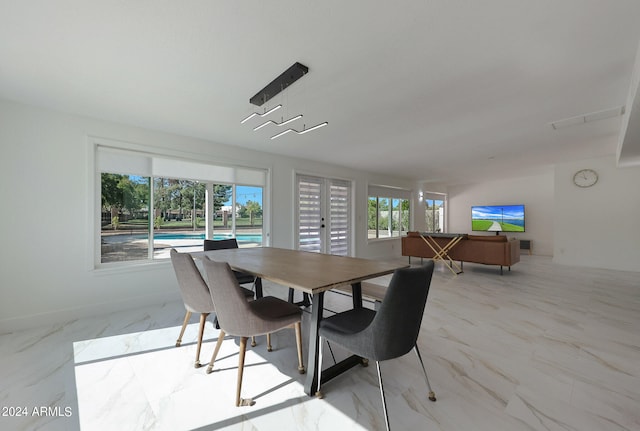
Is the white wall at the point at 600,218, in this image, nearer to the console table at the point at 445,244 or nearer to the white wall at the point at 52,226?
the console table at the point at 445,244

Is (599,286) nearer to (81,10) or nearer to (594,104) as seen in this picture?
(594,104)

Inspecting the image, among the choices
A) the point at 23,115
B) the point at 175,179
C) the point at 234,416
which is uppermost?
the point at 23,115

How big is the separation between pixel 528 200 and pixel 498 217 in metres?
0.91

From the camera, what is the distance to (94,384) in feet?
5.65

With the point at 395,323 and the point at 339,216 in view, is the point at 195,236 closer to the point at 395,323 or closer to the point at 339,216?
the point at 339,216

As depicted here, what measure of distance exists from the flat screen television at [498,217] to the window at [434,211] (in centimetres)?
98

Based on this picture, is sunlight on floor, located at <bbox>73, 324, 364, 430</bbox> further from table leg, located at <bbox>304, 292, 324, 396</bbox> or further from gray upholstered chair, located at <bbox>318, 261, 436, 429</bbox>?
gray upholstered chair, located at <bbox>318, 261, 436, 429</bbox>

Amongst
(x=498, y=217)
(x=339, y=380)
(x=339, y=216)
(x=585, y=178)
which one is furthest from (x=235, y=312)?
(x=498, y=217)

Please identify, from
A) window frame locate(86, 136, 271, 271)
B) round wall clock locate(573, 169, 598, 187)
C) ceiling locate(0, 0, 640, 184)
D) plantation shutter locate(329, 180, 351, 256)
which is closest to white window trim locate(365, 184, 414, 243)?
plantation shutter locate(329, 180, 351, 256)

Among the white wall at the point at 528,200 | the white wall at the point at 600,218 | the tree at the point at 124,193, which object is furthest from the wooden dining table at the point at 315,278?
the white wall at the point at 528,200

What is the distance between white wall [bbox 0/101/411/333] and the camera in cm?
258

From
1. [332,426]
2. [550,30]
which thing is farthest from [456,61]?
[332,426]

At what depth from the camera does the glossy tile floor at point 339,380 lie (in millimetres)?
1418

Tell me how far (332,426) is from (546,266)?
6490 millimetres
